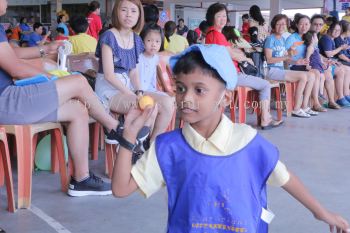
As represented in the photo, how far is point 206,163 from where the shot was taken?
4.02ft

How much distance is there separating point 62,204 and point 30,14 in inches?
582

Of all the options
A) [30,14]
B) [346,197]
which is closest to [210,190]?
[346,197]

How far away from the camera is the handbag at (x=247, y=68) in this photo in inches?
178

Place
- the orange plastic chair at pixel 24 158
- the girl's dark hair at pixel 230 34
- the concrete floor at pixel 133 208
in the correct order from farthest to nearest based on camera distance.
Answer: the girl's dark hair at pixel 230 34 < the orange plastic chair at pixel 24 158 < the concrete floor at pixel 133 208

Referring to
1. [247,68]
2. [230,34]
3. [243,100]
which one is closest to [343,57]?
[230,34]

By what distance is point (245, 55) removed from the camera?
4.88 meters

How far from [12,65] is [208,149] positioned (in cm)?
138

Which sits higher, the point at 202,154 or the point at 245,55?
the point at 245,55

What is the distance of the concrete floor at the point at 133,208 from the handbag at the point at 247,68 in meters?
1.30

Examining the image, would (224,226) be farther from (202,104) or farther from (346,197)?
(346,197)

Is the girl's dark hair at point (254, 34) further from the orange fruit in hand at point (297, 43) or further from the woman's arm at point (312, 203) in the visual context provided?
the woman's arm at point (312, 203)

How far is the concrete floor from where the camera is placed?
216 cm

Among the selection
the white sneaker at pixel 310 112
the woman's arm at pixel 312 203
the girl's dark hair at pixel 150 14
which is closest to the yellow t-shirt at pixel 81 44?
the girl's dark hair at pixel 150 14

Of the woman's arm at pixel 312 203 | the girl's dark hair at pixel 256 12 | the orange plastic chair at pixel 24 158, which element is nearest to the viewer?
the woman's arm at pixel 312 203
